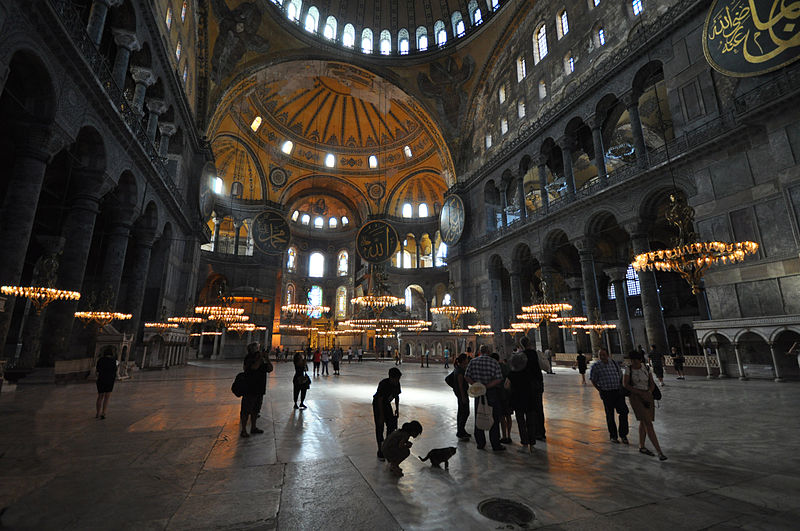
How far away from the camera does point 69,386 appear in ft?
27.8

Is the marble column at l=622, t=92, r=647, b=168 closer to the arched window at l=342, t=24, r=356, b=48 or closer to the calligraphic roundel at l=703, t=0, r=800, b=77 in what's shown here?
the calligraphic roundel at l=703, t=0, r=800, b=77

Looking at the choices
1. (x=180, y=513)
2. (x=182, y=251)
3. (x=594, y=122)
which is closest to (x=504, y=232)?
(x=594, y=122)

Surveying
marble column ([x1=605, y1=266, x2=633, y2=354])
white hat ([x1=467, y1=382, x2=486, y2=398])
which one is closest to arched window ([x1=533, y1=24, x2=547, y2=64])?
marble column ([x1=605, y1=266, x2=633, y2=354])

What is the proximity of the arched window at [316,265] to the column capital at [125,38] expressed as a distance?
2205 centimetres

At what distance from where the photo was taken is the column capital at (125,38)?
9.84 meters

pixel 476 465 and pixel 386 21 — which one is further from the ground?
pixel 386 21

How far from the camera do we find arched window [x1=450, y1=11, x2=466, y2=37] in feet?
73.2

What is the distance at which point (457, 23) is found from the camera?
22.5 metres

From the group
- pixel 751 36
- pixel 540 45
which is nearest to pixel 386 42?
pixel 540 45

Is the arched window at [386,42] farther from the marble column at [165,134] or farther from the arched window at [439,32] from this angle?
the marble column at [165,134]

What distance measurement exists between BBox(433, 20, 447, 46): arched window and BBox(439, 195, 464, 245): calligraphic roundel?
1019 centimetres

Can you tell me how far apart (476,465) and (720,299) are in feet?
34.8

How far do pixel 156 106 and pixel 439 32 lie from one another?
18.1 metres

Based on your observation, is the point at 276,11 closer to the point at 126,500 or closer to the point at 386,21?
the point at 386,21
